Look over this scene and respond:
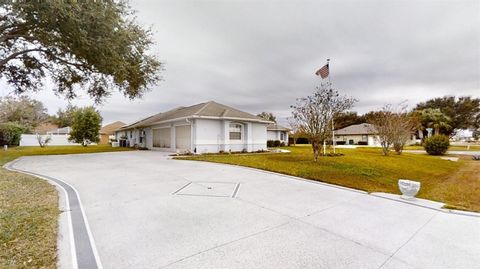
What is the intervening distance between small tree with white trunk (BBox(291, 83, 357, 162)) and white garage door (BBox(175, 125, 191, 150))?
30.7 ft

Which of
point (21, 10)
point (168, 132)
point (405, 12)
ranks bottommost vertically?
point (168, 132)

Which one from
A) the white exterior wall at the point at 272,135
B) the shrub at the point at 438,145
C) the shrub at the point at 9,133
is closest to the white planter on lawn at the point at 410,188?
the shrub at the point at 438,145

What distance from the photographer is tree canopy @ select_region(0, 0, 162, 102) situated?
30.8 feet

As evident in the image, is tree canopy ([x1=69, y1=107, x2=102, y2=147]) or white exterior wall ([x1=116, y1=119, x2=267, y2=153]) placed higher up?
tree canopy ([x1=69, y1=107, x2=102, y2=147])

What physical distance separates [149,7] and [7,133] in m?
31.3

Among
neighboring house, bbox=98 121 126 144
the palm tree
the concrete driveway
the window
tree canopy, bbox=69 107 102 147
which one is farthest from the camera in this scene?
neighboring house, bbox=98 121 126 144

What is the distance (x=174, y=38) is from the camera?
12070mm

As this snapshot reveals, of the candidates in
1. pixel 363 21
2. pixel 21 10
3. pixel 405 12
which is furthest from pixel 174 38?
pixel 405 12

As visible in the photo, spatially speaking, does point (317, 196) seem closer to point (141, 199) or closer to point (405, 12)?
point (141, 199)

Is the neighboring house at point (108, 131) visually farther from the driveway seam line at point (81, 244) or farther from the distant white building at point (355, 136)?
the driveway seam line at point (81, 244)

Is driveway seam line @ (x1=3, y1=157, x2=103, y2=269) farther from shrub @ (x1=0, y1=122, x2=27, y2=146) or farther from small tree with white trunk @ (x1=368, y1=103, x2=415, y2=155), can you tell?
shrub @ (x1=0, y1=122, x2=27, y2=146)

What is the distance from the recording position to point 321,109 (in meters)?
12.3

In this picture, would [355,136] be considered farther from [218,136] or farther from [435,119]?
[218,136]

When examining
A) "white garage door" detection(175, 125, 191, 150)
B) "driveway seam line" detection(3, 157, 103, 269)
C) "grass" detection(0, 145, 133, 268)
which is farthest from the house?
"grass" detection(0, 145, 133, 268)
